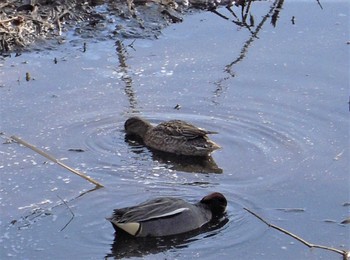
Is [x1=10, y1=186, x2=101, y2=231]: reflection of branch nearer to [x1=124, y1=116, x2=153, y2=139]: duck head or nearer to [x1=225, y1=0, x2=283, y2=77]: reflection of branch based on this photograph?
[x1=124, y1=116, x2=153, y2=139]: duck head

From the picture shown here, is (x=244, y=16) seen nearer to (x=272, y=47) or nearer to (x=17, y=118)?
(x=272, y=47)

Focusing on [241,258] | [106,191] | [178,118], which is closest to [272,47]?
[178,118]

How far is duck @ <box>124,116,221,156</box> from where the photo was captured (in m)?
9.08

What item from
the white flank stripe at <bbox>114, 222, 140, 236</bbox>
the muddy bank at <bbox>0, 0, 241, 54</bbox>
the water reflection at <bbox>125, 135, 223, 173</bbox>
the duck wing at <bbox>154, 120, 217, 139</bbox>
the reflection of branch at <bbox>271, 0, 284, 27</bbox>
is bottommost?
the water reflection at <bbox>125, 135, 223, 173</bbox>

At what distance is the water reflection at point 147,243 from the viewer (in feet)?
23.5

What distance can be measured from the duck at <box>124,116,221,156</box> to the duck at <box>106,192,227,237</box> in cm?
135

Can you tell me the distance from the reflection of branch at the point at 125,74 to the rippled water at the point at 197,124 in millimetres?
21

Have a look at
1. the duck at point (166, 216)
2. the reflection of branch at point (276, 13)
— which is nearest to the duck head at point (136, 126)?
the duck at point (166, 216)

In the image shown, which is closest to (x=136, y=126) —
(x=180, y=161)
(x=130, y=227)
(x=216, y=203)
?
(x=180, y=161)

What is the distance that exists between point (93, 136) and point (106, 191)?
125cm

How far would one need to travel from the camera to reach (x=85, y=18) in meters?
12.3

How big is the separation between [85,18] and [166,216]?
5.36 m

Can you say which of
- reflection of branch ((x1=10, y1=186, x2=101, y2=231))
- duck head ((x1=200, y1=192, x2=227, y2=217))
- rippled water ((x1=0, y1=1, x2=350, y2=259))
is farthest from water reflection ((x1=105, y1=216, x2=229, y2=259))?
reflection of branch ((x1=10, y1=186, x2=101, y2=231))

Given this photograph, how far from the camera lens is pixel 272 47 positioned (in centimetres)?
1147
